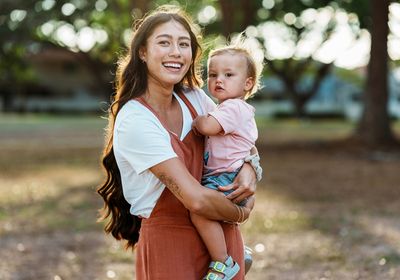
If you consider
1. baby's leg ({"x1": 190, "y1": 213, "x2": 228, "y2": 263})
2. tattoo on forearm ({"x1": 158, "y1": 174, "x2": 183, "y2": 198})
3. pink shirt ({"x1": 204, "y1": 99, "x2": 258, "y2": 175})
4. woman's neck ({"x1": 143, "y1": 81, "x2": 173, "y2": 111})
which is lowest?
baby's leg ({"x1": 190, "y1": 213, "x2": 228, "y2": 263})

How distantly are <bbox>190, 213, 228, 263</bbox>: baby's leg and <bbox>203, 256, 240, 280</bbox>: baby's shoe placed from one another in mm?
22

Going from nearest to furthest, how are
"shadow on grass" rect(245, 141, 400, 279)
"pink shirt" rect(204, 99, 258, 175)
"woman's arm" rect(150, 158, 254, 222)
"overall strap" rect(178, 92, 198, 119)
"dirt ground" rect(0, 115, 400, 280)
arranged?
"woman's arm" rect(150, 158, 254, 222)
"pink shirt" rect(204, 99, 258, 175)
"overall strap" rect(178, 92, 198, 119)
"dirt ground" rect(0, 115, 400, 280)
"shadow on grass" rect(245, 141, 400, 279)

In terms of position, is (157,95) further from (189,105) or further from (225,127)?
(225,127)

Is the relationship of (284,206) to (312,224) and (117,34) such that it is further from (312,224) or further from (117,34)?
(117,34)

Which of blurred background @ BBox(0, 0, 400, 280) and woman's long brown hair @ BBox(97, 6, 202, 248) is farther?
blurred background @ BBox(0, 0, 400, 280)

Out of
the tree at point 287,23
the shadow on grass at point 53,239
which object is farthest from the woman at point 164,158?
the tree at point 287,23

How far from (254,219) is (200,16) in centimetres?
1966

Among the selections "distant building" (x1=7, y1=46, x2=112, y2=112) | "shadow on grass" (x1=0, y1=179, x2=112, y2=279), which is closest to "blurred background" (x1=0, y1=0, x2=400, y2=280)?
"shadow on grass" (x1=0, y1=179, x2=112, y2=279)

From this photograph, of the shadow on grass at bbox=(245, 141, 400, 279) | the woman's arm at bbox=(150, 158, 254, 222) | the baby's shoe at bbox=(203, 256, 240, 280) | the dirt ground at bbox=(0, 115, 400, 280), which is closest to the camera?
the woman's arm at bbox=(150, 158, 254, 222)

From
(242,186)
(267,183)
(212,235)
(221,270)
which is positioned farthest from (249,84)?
(267,183)

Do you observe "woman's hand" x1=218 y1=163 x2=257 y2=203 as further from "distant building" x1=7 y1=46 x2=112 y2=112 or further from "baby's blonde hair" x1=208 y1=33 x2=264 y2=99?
"distant building" x1=7 y1=46 x2=112 y2=112

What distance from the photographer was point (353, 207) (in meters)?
10.2

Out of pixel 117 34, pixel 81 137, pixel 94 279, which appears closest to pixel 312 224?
pixel 94 279

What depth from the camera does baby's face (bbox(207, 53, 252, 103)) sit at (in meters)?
3.33
